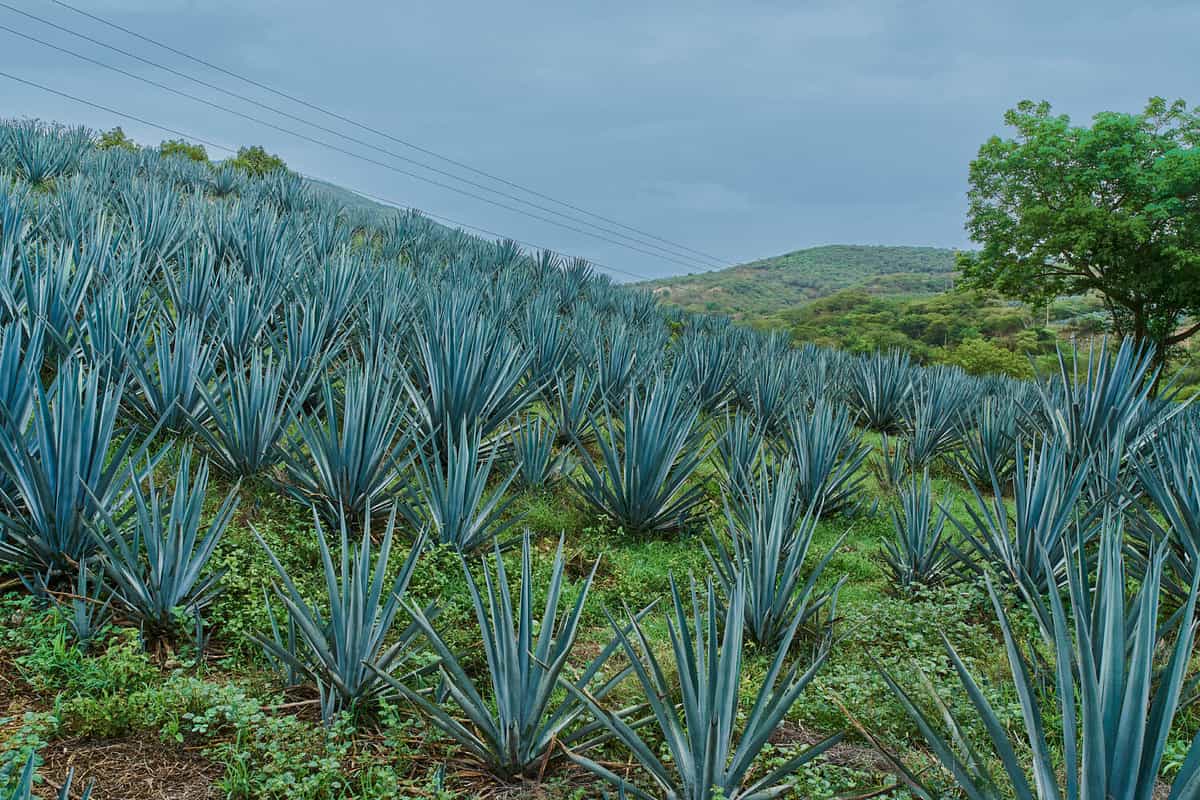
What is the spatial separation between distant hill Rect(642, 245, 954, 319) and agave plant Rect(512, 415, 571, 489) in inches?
2714

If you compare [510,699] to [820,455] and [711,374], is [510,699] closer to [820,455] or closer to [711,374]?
[820,455]

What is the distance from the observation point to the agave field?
2.16 metres

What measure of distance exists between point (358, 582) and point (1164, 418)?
19.7 feet

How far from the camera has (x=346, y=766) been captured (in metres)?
2.37

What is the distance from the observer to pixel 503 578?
95.0 inches

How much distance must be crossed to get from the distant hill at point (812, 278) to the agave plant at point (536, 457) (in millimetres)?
68937

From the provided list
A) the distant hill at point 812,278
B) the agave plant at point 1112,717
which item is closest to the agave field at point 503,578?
the agave plant at point 1112,717

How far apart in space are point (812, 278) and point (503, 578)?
109811 millimetres

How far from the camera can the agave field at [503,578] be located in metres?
2.16

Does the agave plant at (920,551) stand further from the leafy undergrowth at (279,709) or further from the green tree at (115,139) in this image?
the green tree at (115,139)

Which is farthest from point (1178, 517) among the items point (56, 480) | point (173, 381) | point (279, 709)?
point (173, 381)

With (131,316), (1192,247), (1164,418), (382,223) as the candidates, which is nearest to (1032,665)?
(1164,418)

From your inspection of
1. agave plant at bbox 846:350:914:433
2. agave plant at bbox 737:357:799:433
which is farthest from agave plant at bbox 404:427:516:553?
agave plant at bbox 846:350:914:433

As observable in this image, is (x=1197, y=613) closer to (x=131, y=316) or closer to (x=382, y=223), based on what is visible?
(x=131, y=316)
